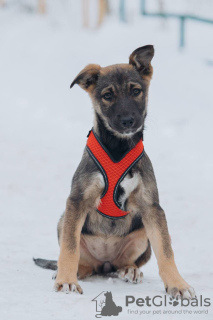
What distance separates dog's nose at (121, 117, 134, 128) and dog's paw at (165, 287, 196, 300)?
1384 mm

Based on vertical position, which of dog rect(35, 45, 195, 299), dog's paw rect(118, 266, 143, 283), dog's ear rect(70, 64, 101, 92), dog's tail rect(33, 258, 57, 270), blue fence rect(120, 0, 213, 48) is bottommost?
dog's paw rect(118, 266, 143, 283)

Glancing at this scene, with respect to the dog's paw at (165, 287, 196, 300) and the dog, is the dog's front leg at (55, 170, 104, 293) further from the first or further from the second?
the dog's paw at (165, 287, 196, 300)

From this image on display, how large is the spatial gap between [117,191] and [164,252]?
65 cm

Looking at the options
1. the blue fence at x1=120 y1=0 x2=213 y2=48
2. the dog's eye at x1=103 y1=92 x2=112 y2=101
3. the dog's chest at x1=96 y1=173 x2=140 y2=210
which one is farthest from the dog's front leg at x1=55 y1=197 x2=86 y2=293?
the blue fence at x1=120 y1=0 x2=213 y2=48

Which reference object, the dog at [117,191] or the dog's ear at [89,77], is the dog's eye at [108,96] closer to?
the dog at [117,191]

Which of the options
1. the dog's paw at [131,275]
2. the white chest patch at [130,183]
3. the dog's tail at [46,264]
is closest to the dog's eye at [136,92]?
the white chest patch at [130,183]

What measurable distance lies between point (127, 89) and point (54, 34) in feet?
58.3

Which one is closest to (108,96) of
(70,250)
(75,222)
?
(75,222)

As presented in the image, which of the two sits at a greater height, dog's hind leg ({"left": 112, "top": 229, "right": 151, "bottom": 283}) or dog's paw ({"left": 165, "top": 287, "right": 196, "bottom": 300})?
dog's hind leg ({"left": 112, "top": 229, "right": 151, "bottom": 283})

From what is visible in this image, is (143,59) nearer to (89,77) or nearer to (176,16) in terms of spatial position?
(89,77)

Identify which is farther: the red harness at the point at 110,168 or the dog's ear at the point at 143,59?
the dog's ear at the point at 143,59

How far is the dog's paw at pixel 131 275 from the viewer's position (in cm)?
519

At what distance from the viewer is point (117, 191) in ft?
16.1

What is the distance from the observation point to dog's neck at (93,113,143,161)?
4.97 metres
